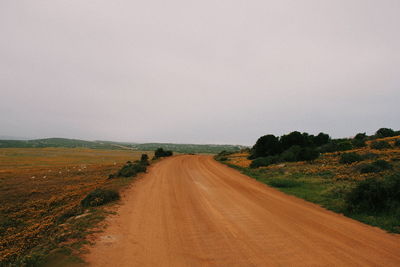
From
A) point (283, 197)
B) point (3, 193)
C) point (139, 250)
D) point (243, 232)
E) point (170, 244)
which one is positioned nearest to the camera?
point (139, 250)

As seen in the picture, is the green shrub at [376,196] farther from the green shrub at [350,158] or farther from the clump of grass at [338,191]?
the green shrub at [350,158]

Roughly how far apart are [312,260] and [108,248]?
4.41 metres

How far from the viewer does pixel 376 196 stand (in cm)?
740

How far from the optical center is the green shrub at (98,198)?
8332 millimetres

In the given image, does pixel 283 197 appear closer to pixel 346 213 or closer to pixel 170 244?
pixel 346 213

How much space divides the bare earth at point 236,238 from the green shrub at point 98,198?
91cm

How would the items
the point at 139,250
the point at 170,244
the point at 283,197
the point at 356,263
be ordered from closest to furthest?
the point at 356,263 < the point at 139,250 < the point at 170,244 < the point at 283,197

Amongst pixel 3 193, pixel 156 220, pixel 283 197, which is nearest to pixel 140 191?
pixel 156 220

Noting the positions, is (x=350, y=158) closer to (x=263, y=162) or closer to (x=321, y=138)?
(x=263, y=162)

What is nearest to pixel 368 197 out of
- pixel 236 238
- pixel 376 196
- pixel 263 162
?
pixel 376 196

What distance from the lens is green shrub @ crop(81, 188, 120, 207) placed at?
833 cm

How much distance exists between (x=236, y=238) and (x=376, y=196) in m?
A: 5.95

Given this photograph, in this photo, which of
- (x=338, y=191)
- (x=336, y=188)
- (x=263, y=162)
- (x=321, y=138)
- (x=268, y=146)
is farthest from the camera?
(x=321, y=138)

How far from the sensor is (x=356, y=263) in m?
4.12
